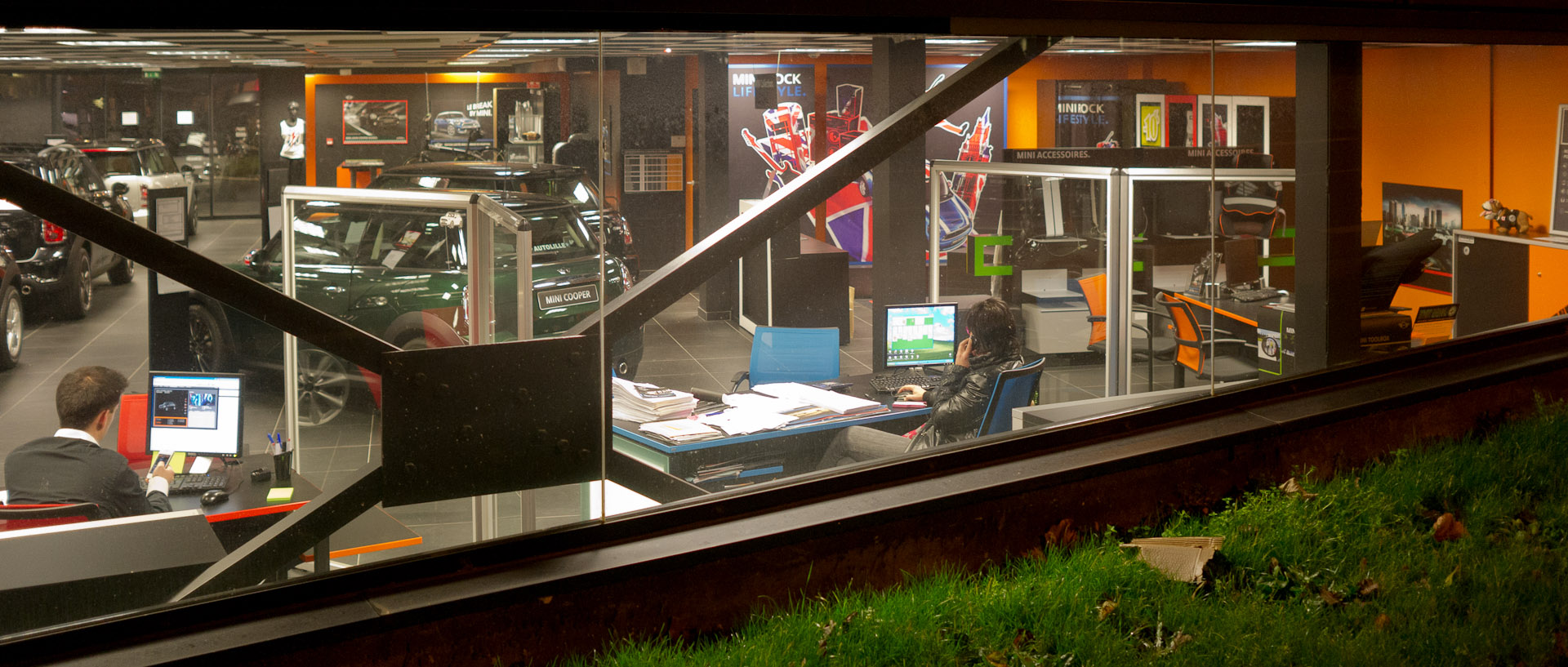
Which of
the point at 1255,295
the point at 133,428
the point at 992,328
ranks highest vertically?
the point at 1255,295

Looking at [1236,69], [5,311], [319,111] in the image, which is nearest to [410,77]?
[319,111]

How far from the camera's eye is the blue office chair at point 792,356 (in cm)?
435

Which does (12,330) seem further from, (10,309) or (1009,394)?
(1009,394)

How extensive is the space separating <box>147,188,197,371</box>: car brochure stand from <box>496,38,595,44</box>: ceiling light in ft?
2.63

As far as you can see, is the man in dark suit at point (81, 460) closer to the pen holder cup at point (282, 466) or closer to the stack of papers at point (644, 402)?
the pen holder cup at point (282, 466)

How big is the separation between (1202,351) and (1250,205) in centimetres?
85

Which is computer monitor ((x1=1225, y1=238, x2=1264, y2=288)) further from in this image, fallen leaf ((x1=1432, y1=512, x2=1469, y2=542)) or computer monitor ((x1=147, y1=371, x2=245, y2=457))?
computer monitor ((x1=147, y1=371, x2=245, y2=457))

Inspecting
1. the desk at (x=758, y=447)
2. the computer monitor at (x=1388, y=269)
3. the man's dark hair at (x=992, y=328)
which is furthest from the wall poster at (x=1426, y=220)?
the desk at (x=758, y=447)

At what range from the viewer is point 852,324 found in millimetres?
5121

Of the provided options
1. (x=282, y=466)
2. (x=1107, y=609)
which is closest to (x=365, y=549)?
(x=282, y=466)

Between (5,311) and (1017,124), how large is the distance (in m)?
5.03

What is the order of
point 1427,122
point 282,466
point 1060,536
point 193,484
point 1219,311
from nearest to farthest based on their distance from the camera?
point 282,466 → point 1060,536 → point 193,484 → point 1427,122 → point 1219,311

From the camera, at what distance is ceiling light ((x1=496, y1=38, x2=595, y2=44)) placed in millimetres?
2820

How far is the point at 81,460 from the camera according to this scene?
9.44 feet
